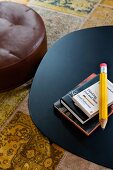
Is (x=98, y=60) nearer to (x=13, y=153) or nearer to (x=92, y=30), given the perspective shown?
(x=92, y=30)

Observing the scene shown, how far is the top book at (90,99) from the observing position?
1.04 m

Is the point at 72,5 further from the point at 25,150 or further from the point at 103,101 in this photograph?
the point at 103,101

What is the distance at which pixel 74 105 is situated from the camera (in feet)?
3.53

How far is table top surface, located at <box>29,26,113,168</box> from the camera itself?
102 centimetres

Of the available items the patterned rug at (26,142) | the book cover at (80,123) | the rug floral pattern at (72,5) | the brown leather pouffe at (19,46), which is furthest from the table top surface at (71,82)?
the rug floral pattern at (72,5)

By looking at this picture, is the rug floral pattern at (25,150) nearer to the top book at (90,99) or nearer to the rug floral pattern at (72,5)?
the top book at (90,99)

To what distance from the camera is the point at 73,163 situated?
1.43 metres

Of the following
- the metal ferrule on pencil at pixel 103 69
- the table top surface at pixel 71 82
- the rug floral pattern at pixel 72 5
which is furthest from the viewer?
the rug floral pattern at pixel 72 5

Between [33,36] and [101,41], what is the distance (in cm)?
42

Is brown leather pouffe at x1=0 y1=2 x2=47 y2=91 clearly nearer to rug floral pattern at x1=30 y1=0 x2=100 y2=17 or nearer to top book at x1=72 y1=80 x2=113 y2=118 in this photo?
top book at x1=72 y1=80 x2=113 y2=118

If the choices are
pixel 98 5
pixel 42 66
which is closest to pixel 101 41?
pixel 42 66

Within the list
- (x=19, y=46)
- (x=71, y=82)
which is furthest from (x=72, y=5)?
(x=71, y=82)

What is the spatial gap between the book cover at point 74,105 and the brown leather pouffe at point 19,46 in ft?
1.63

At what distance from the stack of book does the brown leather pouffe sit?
1.63 ft
